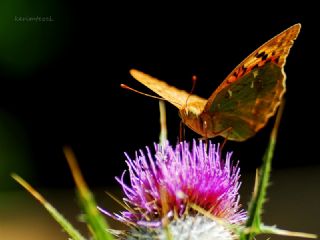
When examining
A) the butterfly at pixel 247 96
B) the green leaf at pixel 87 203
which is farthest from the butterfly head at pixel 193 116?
the green leaf at pixel 87 203

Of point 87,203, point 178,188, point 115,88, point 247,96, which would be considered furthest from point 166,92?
point 115,88

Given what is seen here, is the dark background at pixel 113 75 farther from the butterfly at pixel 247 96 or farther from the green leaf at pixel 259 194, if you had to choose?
the green leaf at pixel 259 194

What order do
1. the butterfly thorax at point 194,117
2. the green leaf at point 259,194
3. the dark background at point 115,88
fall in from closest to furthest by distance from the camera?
the green leaf at point 259,194 → the butterfly thorax at point 194,117 → the dark background at point 115,88

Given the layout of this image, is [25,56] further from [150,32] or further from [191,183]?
[191,183]

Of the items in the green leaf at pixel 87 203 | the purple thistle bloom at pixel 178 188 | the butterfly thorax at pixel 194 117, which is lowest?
the green leaf at pixel 87 203

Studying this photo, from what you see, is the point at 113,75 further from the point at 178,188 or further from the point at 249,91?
the point at 178,188

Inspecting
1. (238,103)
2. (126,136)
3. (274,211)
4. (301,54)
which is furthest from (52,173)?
(238,103)
